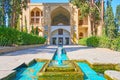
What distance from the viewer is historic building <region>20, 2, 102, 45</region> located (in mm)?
38969

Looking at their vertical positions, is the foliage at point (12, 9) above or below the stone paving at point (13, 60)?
above

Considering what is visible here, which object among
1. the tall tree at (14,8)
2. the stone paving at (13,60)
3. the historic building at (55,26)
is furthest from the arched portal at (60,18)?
the stone paving at (13,60)

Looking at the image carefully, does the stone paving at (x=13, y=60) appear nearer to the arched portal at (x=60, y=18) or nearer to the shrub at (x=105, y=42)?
the shrub at (x=105, y=42)

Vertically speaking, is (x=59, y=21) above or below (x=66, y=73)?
above

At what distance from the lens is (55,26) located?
3941cm

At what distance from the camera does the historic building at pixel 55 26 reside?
39.0 m

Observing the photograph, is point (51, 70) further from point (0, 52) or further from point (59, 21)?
point (59, 21)

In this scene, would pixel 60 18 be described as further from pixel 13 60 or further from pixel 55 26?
pixel 13 60

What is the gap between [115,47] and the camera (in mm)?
13328

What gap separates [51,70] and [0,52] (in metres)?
5.79

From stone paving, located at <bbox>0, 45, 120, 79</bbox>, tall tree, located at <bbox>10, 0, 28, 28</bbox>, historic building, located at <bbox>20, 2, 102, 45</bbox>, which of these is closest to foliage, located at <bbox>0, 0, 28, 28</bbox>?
tall tree, located at <bbox>10, 0, 28, 28</bbox>

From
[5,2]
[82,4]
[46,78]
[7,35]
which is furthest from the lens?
[5,2]

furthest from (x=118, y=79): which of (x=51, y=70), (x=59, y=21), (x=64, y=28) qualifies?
(x=59, y=21)

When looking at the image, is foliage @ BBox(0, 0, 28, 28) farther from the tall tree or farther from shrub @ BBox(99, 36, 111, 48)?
shrub @ BBox(99, 36, 111, 48)
